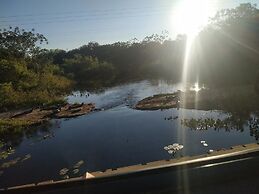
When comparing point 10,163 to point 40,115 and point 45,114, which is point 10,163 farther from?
point 45,114

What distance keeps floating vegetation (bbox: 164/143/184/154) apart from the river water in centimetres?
30

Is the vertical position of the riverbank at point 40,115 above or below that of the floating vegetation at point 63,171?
above

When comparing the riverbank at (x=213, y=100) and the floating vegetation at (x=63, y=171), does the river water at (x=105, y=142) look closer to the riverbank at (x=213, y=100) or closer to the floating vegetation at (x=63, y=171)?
the floating vegetation at (x=63, y=171)

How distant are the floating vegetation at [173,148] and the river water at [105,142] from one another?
296mm

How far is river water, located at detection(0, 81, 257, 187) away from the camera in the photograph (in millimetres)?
17069

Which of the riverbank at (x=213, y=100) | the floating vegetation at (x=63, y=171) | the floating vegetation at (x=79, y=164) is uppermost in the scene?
the riverbank at (x=213, y=100)

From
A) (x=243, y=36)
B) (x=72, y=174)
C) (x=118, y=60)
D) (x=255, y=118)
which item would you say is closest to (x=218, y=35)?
(x=243, y=36)

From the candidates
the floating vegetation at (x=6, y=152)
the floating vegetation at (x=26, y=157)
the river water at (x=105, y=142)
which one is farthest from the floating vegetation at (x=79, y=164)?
the floating vegetation at (x=6, y=152)

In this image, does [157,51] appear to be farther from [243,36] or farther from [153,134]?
[153,134]

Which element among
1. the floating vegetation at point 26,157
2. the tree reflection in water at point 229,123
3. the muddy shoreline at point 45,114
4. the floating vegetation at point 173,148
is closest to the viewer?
the floating vegetation at point 173,148

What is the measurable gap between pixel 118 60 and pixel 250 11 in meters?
41.3

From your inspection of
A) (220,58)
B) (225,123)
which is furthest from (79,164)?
(220,58)

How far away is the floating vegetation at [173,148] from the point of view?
17.4 m

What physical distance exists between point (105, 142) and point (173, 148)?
5.02m
